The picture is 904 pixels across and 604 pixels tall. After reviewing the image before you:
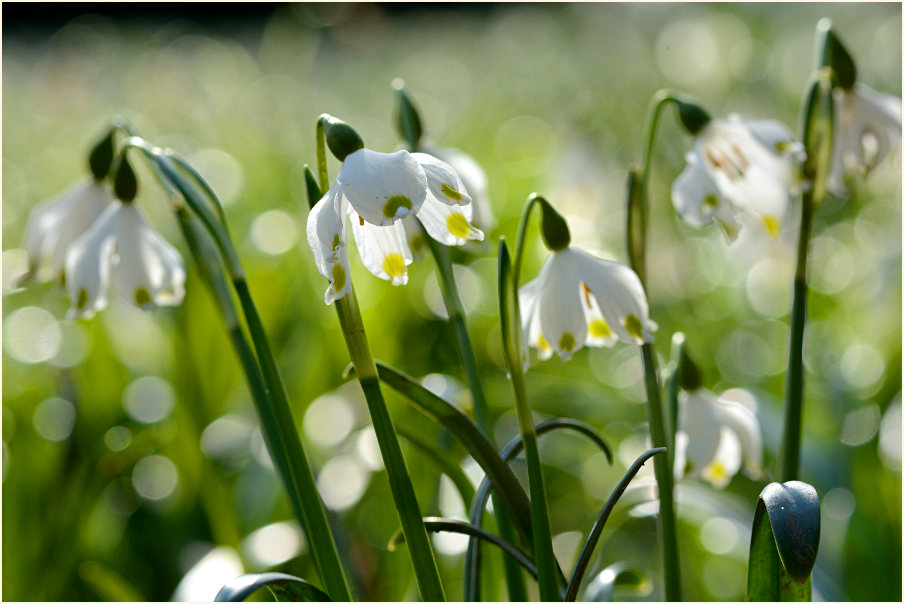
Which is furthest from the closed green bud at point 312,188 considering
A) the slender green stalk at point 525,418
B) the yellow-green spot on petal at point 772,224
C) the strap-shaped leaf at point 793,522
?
the yellow-green spot on petal at point 772,224

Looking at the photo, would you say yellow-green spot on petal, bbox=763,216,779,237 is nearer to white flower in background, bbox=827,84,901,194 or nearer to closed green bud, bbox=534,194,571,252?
white flower in background, bbox=827,84,901,194

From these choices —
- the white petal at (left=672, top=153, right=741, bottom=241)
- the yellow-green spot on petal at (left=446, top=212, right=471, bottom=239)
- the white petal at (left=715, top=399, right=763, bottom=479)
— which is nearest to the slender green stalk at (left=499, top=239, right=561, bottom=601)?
the yellow-green spot on petal at (left=446, top=212, right=471, bottom=239)

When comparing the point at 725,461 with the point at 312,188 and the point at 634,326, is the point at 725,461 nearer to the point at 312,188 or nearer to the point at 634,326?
the point at 634,326

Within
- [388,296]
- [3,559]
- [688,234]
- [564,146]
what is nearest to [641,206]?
[3,559]

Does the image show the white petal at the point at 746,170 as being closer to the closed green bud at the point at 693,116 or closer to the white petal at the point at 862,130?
the closed green bud at the point at 693,116

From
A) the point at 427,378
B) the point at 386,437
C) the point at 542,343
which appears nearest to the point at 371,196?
the point at 386,437
